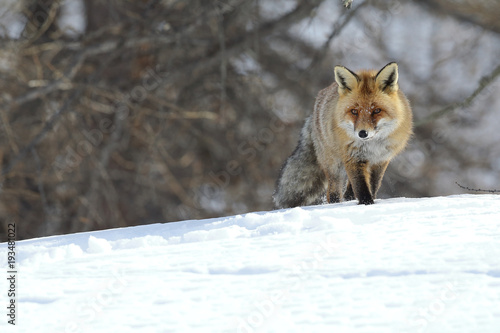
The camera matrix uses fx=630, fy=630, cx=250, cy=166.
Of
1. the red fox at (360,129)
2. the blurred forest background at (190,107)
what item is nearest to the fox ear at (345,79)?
the red fox at (360,129)

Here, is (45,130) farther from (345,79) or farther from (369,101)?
(369,101)

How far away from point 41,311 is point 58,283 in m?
0.37

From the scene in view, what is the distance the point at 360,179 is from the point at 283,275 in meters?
2.03

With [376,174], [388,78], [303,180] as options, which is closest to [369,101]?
[388,78]

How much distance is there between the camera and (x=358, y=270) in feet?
10.7

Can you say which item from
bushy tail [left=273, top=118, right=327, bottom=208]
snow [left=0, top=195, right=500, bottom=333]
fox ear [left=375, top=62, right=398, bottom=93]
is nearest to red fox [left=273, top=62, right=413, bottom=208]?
fox ear [left=375, top=62, right=398, bottom=93]

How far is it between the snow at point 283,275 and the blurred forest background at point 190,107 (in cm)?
534

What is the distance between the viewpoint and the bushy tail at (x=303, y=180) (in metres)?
6.02

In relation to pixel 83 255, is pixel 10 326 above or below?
below

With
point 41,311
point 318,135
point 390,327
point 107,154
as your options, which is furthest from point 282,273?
point 107,154

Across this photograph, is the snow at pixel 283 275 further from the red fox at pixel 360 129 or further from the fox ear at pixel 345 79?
the fox ear at pixel 345 79

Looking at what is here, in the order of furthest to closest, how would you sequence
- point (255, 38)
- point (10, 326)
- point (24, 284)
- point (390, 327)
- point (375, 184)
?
point (255, 38), point (375, 184), point (24, 284), point (10, 326), point (390, 327)

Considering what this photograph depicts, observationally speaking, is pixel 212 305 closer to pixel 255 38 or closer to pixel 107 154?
pixel 255 38

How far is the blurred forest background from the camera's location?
31.8ft
